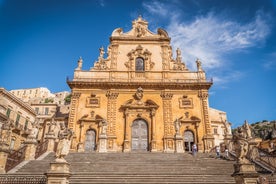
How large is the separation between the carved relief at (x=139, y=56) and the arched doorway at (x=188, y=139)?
27.5 feet

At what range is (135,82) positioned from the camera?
80.4ft

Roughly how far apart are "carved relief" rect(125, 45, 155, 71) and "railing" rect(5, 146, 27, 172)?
14429 mm

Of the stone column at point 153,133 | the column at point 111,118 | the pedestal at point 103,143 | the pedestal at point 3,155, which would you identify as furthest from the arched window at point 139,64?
the pedestal at point 3,155

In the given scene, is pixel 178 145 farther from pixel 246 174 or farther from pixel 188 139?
pixel 246 174

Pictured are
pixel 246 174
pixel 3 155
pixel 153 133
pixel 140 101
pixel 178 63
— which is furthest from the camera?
pixel 178 63

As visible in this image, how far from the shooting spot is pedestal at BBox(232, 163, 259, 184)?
365 inches

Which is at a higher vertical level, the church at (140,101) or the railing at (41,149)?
the church at (140,101)

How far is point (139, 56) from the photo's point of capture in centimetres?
2691

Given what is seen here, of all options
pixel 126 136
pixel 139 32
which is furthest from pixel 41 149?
pixel 139 32

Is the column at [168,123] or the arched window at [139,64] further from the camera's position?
the arched window at [139,64]

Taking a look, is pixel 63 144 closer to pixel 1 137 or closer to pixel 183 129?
pixel 1 137

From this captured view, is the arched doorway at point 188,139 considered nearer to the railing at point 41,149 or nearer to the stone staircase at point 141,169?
the stone staircase at point 141,169

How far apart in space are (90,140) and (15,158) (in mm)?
8350

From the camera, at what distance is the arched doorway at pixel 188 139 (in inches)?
901
